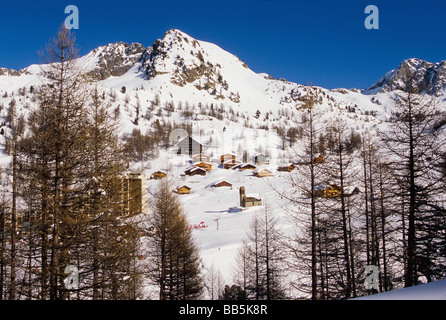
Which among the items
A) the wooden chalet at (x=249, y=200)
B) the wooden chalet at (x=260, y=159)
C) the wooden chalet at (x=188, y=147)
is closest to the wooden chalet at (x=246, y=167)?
the wooden chalet at (x=260, y=159)

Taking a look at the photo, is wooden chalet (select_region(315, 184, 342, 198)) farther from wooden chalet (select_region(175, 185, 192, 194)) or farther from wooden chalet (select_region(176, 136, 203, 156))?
wooden chalet (select_region(176, 136, 203, 156))

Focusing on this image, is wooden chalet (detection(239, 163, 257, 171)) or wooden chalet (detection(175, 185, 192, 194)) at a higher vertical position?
wooden chalet (detection(239, 163, 257, 171))

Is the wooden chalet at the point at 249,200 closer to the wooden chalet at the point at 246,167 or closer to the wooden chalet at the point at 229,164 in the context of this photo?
the wooden chalet at the point at 246,167

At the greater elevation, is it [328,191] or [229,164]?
[229,164]

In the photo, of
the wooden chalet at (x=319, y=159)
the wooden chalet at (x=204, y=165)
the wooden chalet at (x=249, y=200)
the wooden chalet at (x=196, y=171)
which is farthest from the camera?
the wooden chalet at (x=204, y=165)

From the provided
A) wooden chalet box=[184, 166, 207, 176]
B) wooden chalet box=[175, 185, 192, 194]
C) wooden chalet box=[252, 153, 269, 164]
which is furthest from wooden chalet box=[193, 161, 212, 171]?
wooden chalet box=[175, 185, 192, 194]

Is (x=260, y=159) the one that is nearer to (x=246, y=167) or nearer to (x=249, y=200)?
(x=246, y=167)

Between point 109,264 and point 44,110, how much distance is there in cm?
532

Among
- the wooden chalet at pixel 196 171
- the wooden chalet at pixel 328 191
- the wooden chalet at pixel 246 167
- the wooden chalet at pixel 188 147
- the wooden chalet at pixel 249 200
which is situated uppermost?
the wooden chalet at pixel 188 147

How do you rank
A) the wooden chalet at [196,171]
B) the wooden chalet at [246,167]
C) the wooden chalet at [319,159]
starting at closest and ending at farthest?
the wooden chalet at [319,159] < the wooden chalet at [196,171] < the wooden chalet at [246,167]

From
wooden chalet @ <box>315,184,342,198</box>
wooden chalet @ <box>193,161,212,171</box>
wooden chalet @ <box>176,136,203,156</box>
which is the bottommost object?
wooden chalet @ <box>315,184,342,198</box>

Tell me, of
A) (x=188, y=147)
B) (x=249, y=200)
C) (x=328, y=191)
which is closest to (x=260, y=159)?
(x=188, y=147)

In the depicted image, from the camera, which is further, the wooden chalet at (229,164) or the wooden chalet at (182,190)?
the wooden chalet at (229,164)
